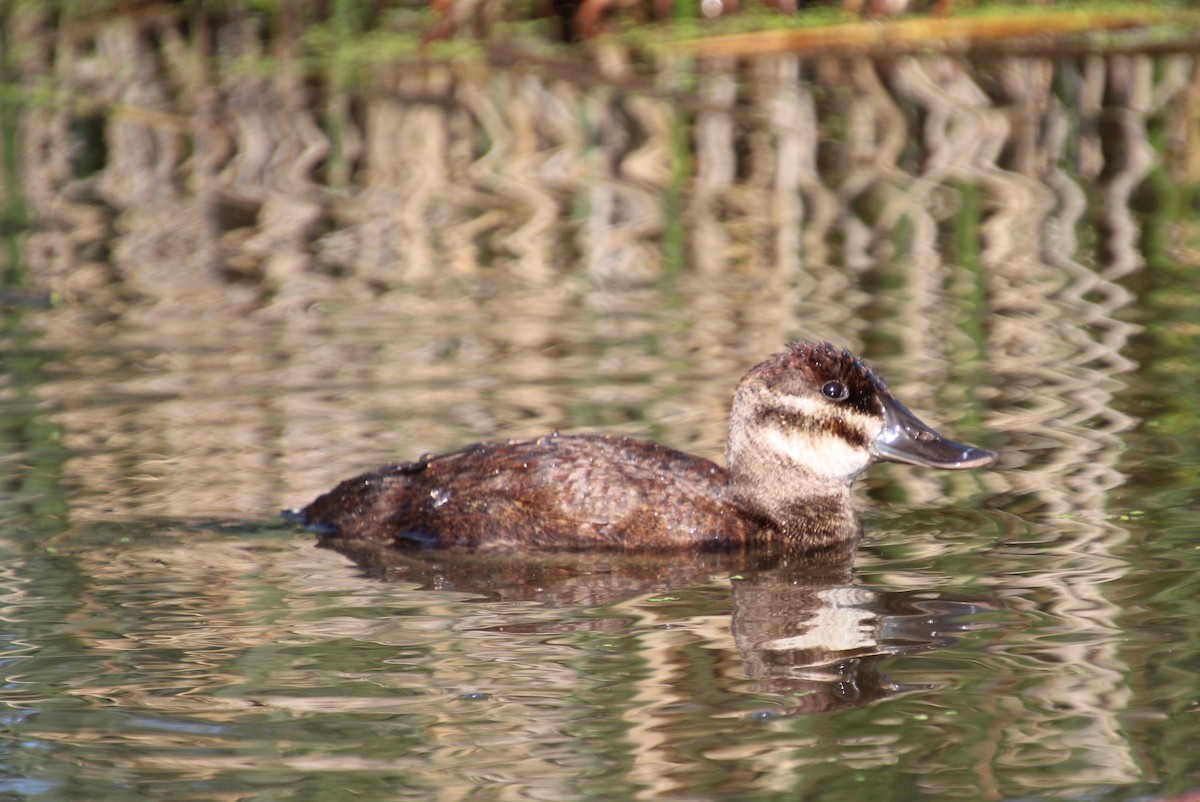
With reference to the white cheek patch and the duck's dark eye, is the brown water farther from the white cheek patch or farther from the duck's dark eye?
the duck's dark eye

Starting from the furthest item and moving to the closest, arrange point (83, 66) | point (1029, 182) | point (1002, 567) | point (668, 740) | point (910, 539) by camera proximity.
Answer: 1. point (83, 66)
2. point (1029, 182)
3. point (910, 539)
4. point (1002, 567)
5. point (668, 740)

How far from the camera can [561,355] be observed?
27.2 feet

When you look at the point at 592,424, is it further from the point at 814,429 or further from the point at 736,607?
the point at 736,607

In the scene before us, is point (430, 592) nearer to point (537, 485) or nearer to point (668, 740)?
point (537, 485)

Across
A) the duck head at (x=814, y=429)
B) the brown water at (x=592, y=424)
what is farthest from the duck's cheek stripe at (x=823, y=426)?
the brown water at (x=592, y=424)

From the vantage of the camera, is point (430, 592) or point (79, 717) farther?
point (430, 592)

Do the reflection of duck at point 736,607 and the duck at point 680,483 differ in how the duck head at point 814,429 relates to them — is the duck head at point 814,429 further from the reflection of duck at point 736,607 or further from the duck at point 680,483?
the reflection of duck at point 736,607

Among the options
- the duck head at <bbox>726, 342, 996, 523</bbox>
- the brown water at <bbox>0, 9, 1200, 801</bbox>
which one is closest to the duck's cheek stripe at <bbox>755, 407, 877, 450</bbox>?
the duck head at <bbox>726, 342, 996, 523</bbox>

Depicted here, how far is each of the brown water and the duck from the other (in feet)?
0.47

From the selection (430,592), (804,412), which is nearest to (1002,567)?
(804,412)

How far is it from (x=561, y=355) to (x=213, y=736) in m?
4.09

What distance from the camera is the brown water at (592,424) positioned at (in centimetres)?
434

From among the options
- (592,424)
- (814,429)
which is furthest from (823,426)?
(592,424)

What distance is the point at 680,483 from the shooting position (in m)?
6.09
